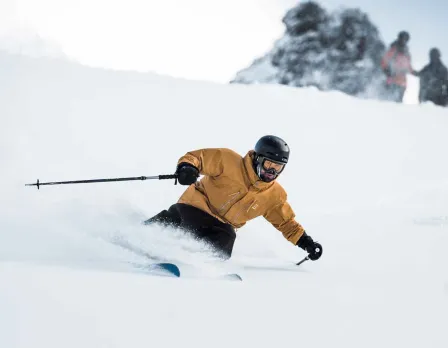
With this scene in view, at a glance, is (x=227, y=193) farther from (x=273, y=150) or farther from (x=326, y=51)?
(x=326, y=51)

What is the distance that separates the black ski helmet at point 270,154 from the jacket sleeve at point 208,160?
31cm

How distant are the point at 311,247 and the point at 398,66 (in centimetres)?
2417

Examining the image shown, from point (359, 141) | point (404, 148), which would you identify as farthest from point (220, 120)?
point (404, 148)

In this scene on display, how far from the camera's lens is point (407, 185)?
944 centimetres

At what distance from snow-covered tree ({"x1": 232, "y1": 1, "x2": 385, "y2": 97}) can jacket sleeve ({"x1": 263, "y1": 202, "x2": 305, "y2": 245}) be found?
29.0 meters

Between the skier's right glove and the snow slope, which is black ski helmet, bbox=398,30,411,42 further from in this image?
the snow slope

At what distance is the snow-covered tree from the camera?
1275 inches

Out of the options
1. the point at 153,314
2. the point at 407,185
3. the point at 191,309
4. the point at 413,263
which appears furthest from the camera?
the point at 407,185

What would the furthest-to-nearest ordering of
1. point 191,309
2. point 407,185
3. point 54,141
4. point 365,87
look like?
point 365,87 < point 407,185 < point 54,141 < point 191,309

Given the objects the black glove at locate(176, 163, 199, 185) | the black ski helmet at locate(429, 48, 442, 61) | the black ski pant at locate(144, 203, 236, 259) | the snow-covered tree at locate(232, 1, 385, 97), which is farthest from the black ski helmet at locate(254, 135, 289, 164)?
the snow-covered tree at locate(232, 1, 385, 97)

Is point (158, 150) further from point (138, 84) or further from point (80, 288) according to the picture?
point (80, 288)

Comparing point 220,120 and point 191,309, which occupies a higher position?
point 220,120

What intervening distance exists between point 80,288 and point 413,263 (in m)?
2.89

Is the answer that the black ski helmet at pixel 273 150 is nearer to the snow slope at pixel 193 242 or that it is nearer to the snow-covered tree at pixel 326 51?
the snow slope at pixel 193 242
